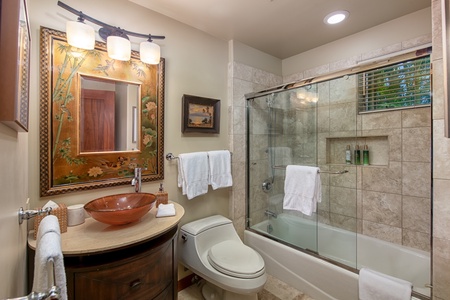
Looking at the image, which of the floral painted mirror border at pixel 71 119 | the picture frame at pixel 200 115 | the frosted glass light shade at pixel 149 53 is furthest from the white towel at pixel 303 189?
the frosted glass light shade at pixel 149 53

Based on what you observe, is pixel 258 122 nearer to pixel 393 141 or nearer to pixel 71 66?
pixel 393 141

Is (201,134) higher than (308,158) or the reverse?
higher

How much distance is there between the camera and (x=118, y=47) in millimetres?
1449

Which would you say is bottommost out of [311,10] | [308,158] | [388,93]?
[308,158]

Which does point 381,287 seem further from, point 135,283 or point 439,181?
point 135,283

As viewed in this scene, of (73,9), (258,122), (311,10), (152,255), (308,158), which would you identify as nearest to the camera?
(152,255)

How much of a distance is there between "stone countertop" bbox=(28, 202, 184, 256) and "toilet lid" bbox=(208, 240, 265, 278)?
0.57 metres

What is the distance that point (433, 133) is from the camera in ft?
4.01

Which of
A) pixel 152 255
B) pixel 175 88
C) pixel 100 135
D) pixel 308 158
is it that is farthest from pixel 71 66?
pixel 308 158

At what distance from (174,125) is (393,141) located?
79.1 inches

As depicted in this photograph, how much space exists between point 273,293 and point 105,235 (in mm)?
1558

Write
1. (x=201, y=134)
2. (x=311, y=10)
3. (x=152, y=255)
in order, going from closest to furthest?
(x=152, y=255) < (x=311, y=10) < (x=201, y=134)

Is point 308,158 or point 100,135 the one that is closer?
point 100,135

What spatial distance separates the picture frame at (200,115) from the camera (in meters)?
1.93
